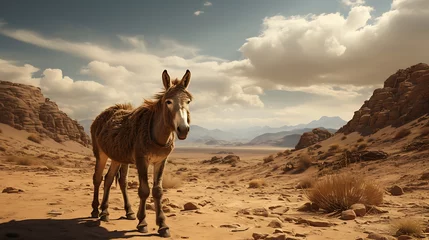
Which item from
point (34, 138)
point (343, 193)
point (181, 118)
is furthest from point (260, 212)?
point (34, 138)

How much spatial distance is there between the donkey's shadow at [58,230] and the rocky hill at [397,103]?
35436 millimetres

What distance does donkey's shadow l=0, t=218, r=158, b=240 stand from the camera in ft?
14.6

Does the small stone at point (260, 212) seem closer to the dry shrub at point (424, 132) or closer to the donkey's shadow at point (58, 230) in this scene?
the donkey's shadow at point (58, 230)

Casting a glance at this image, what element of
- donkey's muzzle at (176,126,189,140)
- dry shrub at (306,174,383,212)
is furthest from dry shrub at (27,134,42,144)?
donkey's muzzle at (176,126,189,140)

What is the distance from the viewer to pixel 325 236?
5297mm

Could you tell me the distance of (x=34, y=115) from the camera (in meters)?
60.1

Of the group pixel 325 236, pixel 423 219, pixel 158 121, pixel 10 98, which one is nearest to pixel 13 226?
pixel 158 121

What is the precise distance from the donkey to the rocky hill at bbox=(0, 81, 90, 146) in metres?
59.1

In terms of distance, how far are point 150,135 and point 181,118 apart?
1046 millimetres

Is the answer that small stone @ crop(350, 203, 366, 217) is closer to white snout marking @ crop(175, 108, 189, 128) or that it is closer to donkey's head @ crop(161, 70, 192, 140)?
donkey's head @ crop(161, 70, 192, 140)

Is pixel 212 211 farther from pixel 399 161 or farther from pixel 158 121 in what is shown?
pixel 399 161

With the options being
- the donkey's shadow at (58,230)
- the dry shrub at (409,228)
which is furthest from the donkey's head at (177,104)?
the dry shrub at (409,228)

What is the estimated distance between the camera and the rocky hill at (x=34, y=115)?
5606cm

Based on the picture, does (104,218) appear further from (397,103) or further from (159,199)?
(397,103)
